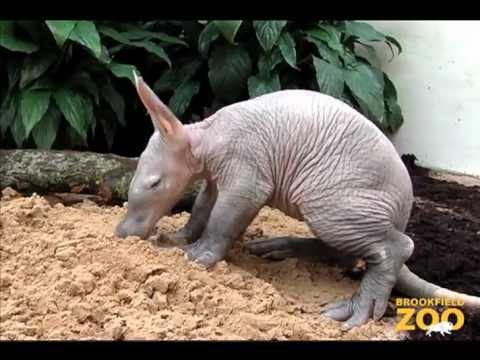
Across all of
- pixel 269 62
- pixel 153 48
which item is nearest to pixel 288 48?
pixel 269 62

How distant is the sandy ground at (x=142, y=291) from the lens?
2.85m

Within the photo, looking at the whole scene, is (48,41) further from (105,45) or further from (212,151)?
(212,151)

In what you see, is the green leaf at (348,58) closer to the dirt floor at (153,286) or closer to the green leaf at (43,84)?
the dirt floor at (153,286)

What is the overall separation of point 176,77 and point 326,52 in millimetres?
1104

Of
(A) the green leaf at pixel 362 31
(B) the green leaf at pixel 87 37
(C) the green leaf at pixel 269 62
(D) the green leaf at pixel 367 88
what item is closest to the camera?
(B) the green leaf at pixel 87 37

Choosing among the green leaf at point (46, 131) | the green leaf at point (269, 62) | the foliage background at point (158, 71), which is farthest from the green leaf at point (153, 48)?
the green leaf at point (46, 131)

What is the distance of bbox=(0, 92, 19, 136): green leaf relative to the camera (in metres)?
4.98

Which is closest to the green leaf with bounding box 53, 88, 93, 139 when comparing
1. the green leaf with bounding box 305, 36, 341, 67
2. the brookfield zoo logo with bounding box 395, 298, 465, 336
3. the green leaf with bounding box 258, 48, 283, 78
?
the green leaf with bounding box 258, 48, 283, 78

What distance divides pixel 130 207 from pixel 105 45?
219 cm

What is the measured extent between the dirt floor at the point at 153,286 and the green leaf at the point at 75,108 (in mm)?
1050

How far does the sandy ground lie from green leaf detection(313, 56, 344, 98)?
1752mm

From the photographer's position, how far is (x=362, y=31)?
5.41 meters

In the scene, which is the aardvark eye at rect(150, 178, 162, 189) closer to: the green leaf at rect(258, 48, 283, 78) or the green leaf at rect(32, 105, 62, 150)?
the green leaf at rect(32, 105, 62, 150)

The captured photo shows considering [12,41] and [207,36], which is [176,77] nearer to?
[207,36]
